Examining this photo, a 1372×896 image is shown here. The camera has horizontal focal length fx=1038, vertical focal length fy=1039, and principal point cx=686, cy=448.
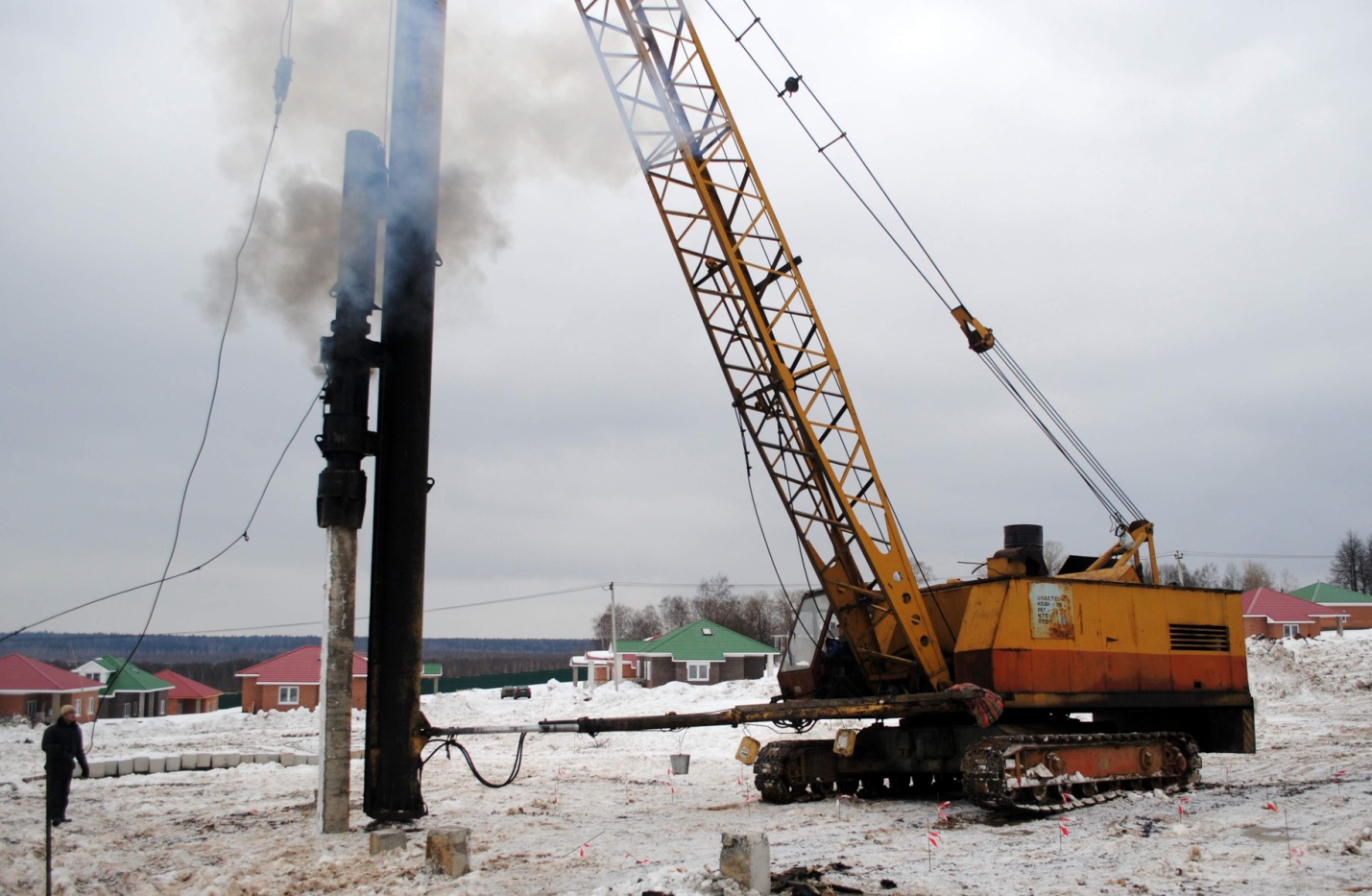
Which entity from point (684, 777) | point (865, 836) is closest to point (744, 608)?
point (684, 777)

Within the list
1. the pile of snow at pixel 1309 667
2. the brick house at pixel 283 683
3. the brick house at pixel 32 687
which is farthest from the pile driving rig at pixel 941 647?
the brick house at pixel 283 683

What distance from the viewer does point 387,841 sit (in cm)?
848

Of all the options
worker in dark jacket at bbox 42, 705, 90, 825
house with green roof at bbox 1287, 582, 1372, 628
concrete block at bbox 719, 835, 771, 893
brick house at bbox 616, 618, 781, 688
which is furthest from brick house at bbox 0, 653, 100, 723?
house with green roof at bbox 1287, 582, 1372, 628

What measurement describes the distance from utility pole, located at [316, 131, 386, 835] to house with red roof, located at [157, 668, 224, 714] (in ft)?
188

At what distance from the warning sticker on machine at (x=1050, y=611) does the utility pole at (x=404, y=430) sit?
660cm

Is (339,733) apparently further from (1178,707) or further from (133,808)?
(1178,707)

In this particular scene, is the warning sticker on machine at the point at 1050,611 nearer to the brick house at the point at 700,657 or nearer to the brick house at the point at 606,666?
the brick house at the point at 700,657

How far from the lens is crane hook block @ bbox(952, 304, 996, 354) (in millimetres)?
14422

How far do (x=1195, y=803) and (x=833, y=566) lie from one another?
4.68 metres

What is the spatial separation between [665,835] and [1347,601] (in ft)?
210

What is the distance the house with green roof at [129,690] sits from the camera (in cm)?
4922

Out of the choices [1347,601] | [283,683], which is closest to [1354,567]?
[1347,601]

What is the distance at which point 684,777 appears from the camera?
16.0 metres

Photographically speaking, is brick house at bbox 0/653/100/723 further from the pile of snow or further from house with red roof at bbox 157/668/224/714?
the pile of snow
